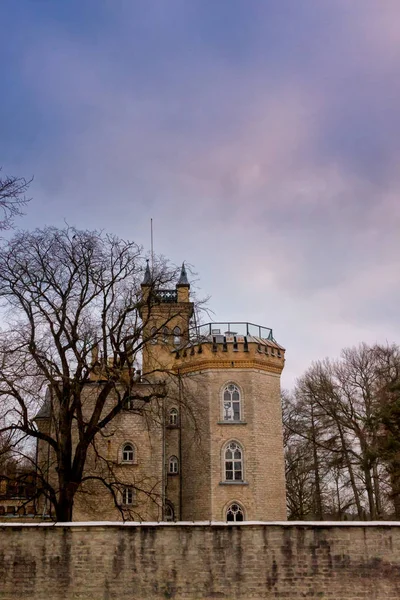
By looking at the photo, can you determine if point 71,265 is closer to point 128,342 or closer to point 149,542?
point 128,342

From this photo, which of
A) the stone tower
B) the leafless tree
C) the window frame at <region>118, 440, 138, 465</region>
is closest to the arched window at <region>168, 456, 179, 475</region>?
the stone tower

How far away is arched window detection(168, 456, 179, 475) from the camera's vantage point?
92.6ft

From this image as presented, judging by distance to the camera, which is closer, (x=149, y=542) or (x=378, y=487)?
(x=149, y=542)

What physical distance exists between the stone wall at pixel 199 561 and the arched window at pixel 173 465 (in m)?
12.1

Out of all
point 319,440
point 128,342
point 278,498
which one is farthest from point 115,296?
point 319,440

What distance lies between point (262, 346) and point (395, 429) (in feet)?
25.4

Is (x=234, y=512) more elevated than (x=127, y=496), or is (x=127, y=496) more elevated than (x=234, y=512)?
(x=127, y=496)

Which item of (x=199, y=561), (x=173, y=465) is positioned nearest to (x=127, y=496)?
(x=173, y=465)

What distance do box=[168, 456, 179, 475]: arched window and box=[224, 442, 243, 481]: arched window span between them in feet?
9.13

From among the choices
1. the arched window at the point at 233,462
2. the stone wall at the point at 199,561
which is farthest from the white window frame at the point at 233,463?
the stone wall at the point at 199,561

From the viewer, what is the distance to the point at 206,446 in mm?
26938

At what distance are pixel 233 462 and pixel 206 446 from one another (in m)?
1.33

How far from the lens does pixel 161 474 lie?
27.2 metres

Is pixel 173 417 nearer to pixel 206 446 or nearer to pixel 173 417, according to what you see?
pixel 173 417
